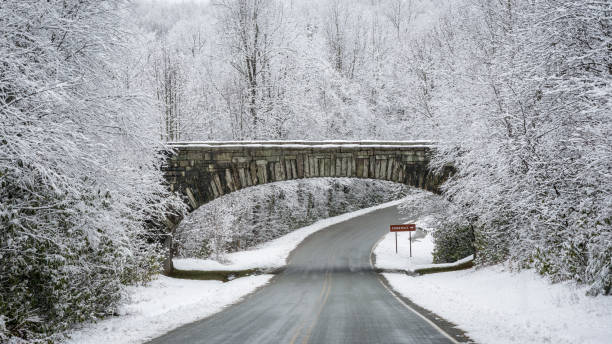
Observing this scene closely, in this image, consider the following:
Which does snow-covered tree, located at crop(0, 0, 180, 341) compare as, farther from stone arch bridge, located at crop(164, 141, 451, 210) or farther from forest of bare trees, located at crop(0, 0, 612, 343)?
stone arch bridge, located at crop(164, 141, 451, 210)

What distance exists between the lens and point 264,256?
29.2 m

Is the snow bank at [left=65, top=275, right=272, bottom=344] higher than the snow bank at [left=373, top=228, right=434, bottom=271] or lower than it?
higher

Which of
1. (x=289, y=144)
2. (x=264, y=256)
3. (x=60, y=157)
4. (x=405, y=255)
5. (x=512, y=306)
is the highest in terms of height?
(x=289, y=144)

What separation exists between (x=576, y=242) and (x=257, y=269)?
1710 cm

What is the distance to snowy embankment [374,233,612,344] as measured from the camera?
29.6 feet

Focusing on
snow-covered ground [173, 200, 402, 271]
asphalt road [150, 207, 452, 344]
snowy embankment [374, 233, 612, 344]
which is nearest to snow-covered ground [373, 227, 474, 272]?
asphalt road [150, 207, 452, 344]

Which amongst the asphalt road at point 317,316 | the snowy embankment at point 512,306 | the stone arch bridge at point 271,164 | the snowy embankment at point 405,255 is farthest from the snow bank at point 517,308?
the snowy embankment at point 405,255

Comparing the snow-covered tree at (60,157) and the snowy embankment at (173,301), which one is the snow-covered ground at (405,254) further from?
the snow-covered tree at (60,157)

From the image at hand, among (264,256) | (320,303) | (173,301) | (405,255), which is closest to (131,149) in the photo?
(173,301)

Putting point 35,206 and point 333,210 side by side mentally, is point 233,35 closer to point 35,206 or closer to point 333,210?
point 333,210

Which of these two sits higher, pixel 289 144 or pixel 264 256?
pixel 289 144

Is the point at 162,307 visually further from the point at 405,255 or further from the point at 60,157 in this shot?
the point at 405,255

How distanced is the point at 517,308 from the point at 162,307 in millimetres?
10104

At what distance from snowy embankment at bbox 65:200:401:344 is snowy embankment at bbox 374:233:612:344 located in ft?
21.0
